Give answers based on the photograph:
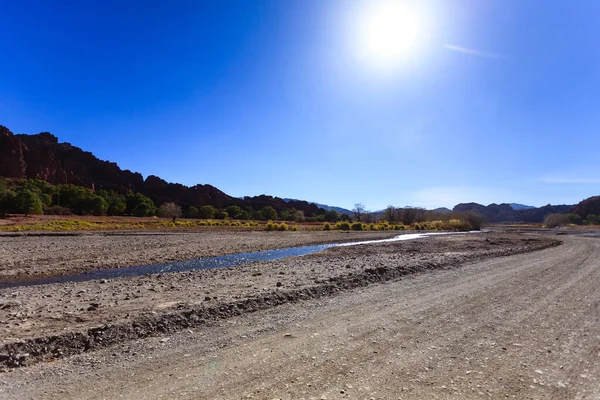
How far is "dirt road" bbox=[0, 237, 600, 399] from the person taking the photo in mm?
4184

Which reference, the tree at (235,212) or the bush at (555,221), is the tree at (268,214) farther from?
the bush at (555,221)

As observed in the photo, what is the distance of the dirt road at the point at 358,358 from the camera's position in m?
4.18

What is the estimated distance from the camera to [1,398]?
3957 millimetres

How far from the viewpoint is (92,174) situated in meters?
148

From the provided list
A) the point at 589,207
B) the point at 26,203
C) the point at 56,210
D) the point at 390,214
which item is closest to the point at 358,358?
the point at 26,203

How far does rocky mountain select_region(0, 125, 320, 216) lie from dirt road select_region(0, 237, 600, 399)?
469 feet

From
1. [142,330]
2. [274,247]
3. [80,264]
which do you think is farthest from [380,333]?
[274,247]

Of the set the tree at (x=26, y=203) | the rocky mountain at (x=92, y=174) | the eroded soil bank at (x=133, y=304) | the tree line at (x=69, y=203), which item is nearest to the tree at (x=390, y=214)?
the tree line at (x=69, y=203)

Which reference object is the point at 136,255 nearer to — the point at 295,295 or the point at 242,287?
the point at 242,287

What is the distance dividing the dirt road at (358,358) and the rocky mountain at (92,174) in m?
143

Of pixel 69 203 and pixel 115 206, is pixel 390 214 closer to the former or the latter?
pixel 115 206

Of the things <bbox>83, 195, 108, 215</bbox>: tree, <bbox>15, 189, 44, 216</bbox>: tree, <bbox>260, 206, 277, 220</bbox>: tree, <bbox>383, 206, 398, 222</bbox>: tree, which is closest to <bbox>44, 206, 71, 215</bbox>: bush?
<bbox>83, 195, 108, 215</bbox>: tree

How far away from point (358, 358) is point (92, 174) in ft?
566

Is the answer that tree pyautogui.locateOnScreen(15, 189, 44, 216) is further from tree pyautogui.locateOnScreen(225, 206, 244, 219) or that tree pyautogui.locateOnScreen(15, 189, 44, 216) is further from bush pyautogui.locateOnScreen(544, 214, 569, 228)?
bush pyautogui.locateOnScreen(544, 214, 569, 228)
